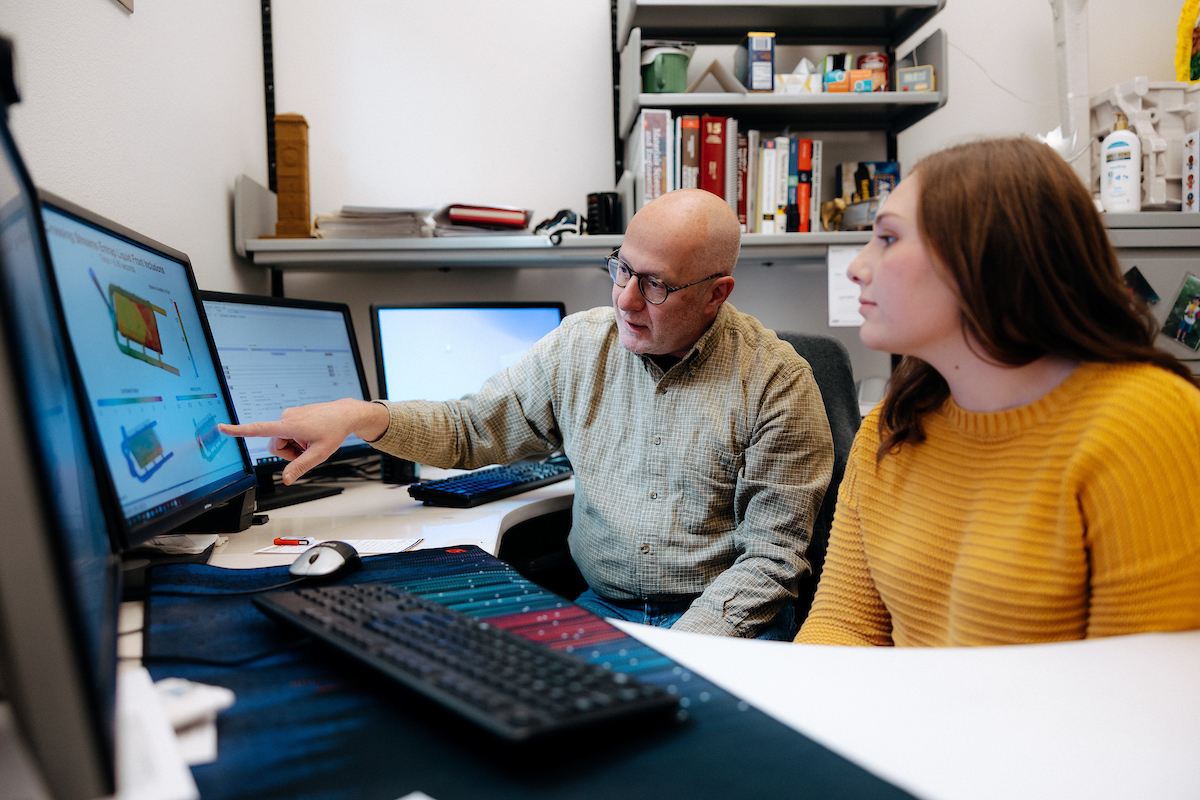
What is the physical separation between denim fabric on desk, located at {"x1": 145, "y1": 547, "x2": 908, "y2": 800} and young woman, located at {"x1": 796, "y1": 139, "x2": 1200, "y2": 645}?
42 cm

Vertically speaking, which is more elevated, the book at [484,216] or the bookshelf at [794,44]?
the bookshelf at [794,44]

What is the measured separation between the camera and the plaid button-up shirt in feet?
4.12

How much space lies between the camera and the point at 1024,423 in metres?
0.80

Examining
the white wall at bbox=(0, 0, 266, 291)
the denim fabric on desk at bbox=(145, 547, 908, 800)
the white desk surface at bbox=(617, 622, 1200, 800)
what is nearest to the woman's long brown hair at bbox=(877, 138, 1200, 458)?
the white desk surface at bbox=(617, 622, 1200, 800)

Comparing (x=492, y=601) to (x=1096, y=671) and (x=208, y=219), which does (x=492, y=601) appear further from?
(x=208, y=219)

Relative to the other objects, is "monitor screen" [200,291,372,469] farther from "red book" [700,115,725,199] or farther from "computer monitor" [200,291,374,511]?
"red book" [700,115,725,199]

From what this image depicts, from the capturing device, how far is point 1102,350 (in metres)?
0.75

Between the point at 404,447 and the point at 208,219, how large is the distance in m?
0.79

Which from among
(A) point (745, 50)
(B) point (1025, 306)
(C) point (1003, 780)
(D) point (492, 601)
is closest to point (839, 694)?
(C) point (1003, 780)

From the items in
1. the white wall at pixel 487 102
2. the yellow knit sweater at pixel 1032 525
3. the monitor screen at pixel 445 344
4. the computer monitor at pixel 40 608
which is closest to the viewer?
the computer monitor at pixel 40 608

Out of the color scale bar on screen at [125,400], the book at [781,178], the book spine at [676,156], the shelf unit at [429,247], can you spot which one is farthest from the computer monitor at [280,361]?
the book at [781,178]

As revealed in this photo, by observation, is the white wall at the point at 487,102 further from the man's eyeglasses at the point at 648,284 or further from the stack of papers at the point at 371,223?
the man's eyeglasses at the point at 648,284

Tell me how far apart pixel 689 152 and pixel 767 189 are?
23 cm

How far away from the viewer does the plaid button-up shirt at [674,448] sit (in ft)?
4.12
